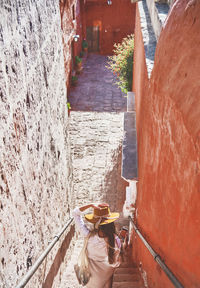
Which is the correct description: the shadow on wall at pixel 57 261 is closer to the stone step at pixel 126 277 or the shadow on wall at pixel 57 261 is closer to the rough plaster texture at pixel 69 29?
the stone step at pixel 126 277

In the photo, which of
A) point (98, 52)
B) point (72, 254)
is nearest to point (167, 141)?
point (72, 254)

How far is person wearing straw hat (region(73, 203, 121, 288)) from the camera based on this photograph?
10.3 feet

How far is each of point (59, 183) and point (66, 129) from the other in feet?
3.52

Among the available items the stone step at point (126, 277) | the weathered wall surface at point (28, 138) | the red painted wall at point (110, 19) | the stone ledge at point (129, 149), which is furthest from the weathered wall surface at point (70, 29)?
the stone step at point (126, 277)

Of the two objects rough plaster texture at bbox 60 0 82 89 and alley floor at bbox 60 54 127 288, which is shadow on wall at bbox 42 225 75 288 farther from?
rough plaster texture at bbox 60 0 82 89

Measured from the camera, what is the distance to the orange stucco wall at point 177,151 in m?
1.84

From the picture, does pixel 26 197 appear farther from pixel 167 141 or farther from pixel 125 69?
pixel 125 69

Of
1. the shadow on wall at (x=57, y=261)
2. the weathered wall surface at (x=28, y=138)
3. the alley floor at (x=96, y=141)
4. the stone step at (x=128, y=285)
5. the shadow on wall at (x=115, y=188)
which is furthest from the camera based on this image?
the alley floor at (x=96, y=141)

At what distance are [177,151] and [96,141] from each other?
23.4ft

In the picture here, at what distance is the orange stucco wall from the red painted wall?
14.4m

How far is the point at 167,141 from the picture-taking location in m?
2.58

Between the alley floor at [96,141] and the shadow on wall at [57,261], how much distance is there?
0.31 meters

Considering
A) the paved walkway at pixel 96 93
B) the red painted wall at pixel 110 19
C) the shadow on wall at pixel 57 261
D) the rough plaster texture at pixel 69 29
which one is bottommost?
the shadow on wall at pixel 57 261

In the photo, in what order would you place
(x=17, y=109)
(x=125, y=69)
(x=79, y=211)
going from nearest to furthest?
(x=17, y=109) → (x=79, y=211) → (x=125, y=69)
